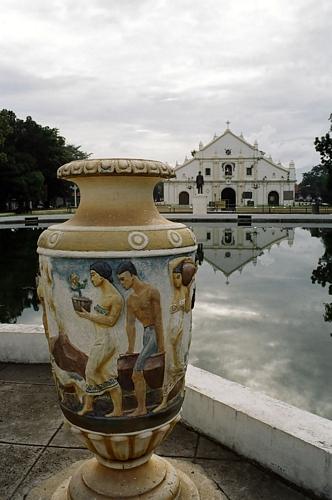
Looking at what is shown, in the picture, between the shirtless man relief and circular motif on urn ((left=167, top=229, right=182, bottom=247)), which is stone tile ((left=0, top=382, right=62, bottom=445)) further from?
circular motif on urn ((left=167, top=229, right=182, bottom=247))

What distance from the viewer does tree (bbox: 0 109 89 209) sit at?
38616 mm

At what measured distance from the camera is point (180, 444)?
320cm

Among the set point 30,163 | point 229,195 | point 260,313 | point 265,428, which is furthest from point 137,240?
point 229,195

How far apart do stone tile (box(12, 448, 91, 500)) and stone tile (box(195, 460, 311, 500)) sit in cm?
76

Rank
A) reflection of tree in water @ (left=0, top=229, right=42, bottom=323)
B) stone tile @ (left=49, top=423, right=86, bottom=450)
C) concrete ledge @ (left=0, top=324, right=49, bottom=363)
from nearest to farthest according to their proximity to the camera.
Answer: stone tile @ (left=49, top=423, right=86, bottom=450) < concrete ledge @ (left=0, top=324, right=49, bottom=363) < reflection of tree in water @ (left=0, top=229, right=42, bottom=323)

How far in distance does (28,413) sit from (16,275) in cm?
966

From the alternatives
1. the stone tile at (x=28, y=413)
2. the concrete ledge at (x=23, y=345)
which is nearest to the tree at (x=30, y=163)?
the concrete ledge at (x=23, y=345)

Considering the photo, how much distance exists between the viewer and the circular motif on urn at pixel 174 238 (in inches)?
90.2

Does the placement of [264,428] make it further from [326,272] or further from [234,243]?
[234,243]

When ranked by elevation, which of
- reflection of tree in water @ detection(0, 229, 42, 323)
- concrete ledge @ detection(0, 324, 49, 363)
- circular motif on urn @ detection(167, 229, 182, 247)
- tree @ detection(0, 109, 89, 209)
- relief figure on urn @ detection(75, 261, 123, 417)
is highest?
tree @ detection(0, 109, 89, 209)

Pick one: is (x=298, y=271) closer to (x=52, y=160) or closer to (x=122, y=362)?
(x=122, y=362)

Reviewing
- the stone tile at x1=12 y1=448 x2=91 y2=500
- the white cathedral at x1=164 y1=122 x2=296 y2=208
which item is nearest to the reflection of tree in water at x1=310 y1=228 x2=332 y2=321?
the stone tile at x1=12 y1=448 x2=91 y2=500

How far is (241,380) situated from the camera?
5.66m

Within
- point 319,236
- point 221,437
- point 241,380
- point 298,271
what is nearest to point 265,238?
point 319,236
